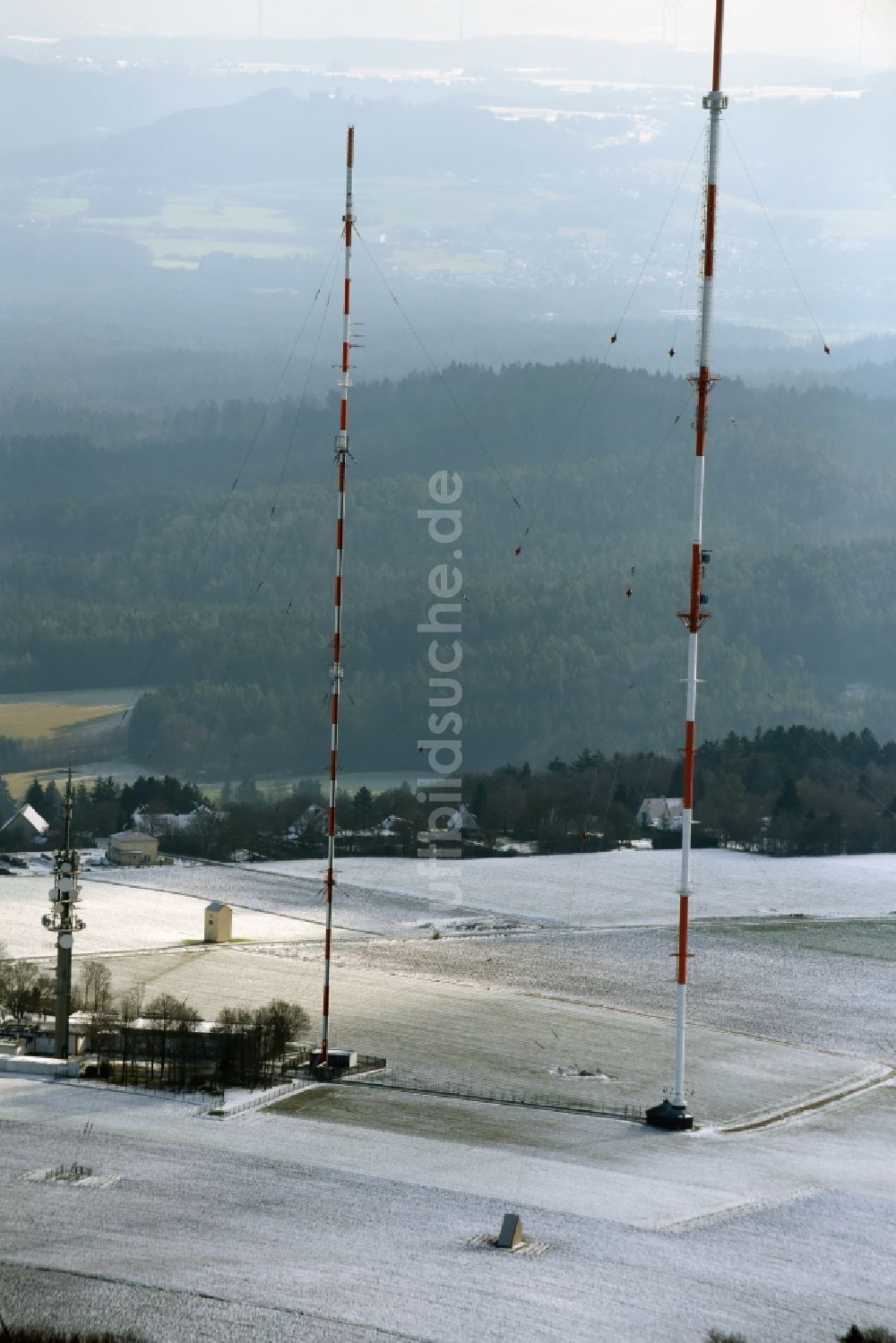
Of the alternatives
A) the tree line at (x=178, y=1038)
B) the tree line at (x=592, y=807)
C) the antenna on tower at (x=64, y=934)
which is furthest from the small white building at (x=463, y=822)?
the antenna on tower at (x=64, y=934)

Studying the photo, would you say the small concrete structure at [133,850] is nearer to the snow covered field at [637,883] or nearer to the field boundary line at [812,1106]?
the snow covered field at [637,883]

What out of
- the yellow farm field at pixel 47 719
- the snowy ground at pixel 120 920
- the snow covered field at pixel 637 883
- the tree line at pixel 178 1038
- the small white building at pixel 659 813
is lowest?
the tree line at pixel 178 1038

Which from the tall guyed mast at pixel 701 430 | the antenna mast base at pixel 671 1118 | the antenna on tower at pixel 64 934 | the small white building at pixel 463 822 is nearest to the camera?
the tall guyed mast at pixel 701 430

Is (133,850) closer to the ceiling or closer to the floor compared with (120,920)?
closer to the ceiling

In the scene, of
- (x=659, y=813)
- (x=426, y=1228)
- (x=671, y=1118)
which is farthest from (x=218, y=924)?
(x=659, y=813)

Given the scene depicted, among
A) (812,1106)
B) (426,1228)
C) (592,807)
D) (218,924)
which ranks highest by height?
(592,807)

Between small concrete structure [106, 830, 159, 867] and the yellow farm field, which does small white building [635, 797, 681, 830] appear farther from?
the yellow farm field

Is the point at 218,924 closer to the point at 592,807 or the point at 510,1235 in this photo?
the point at 510,1235
